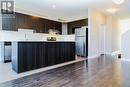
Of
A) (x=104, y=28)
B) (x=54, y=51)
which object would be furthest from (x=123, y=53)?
(x=54, y=51)

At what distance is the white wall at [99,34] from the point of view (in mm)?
6875

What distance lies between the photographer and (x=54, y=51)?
189 inches

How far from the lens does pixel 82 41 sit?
7270 mm

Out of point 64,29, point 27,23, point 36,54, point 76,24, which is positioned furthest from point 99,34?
point 36,54

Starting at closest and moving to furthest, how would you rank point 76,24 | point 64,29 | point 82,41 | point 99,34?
point 82,41, point 99,34, point 76,24, point 64,29

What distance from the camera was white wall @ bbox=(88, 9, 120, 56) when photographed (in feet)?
22.6

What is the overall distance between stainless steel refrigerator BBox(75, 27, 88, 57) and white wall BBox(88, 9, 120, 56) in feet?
1.12

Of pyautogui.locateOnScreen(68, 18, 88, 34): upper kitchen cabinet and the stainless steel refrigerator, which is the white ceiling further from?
the stainless steel refrigerator

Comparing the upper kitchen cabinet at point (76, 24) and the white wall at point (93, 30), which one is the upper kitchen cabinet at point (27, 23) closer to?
the upper kitchen cabinet at point (76, 24)

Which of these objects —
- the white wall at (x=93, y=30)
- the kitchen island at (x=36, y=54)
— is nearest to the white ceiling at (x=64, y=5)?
the white wall at (x=93, y=30)


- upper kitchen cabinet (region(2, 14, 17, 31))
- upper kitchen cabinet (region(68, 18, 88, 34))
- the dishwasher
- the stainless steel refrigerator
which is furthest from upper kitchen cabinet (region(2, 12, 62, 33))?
the stainless steel refrigerator

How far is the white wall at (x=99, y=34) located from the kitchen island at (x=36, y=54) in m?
2.14

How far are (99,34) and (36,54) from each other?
5347mm

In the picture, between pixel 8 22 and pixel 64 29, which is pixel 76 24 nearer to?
pixel 64 29
